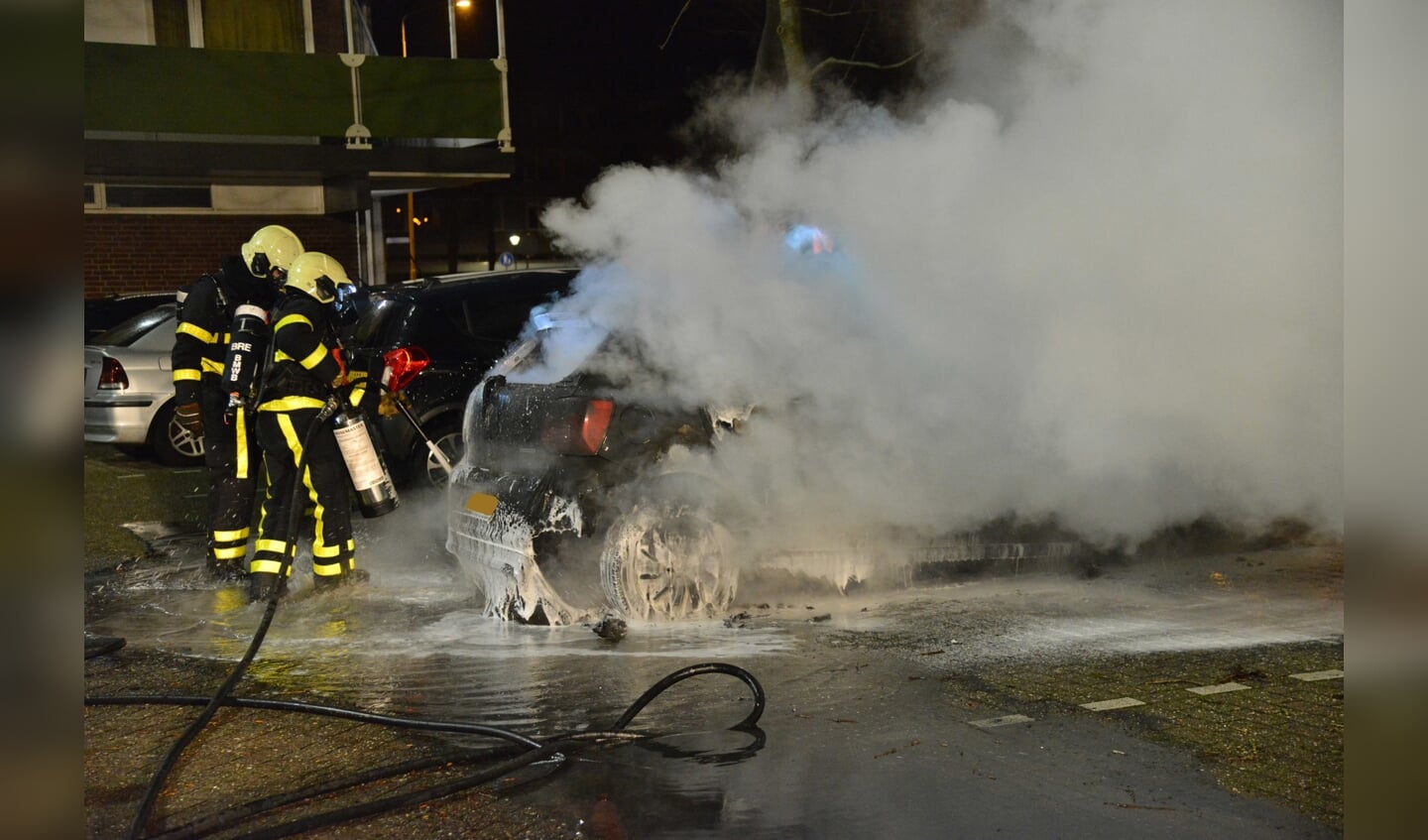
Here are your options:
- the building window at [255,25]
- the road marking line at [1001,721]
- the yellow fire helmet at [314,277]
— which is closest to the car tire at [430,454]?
the yellow fire helmet at [314,277]

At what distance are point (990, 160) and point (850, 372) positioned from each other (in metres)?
1.68

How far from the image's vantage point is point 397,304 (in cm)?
927

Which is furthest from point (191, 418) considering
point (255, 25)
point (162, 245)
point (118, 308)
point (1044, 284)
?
point (255, 25)

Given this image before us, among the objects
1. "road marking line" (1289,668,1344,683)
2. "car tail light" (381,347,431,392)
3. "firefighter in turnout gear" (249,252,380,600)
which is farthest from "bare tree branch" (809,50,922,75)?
"road marking line" (1289,668,1344,683)

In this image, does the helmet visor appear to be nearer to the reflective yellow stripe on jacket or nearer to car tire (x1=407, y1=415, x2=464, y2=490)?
car tire (x1=407, y1=415, x2=464, y2=490)

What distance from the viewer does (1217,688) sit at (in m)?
4.88

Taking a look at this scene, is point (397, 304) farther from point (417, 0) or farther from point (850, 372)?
point (417, 0)

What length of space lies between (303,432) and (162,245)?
41.1 feet

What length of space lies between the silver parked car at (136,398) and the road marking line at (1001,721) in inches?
341

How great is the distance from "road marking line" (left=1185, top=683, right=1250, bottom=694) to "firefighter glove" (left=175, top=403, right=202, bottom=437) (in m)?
5.75

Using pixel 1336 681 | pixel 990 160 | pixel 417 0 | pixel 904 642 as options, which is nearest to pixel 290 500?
pixel 904 642

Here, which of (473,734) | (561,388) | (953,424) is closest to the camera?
(473,734)

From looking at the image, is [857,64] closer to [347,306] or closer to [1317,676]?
[347,306]

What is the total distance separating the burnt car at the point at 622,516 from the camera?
5.74 metres
